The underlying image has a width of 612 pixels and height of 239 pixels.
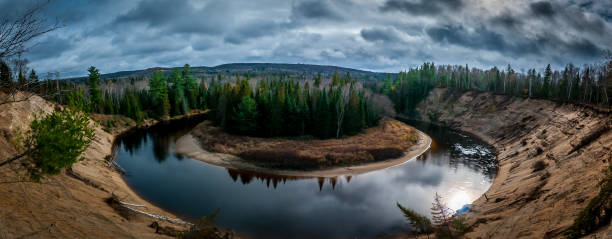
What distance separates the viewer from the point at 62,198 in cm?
1619

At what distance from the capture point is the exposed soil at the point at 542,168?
55.9ft

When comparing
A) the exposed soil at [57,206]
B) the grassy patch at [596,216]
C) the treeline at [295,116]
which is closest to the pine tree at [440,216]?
the grassy patch at [596,216]

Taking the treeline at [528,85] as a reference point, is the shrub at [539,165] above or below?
below

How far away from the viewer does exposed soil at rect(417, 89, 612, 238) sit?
17.0 metres

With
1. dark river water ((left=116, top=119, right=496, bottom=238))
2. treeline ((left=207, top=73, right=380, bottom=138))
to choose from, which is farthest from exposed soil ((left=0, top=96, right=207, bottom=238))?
treeline ((left=207, top=73, right=380, bottom=138))

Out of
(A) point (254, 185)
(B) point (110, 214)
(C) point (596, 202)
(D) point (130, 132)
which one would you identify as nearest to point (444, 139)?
(A) point (254, 185)

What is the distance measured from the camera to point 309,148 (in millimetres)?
42000

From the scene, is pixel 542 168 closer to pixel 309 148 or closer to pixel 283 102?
pixel 309 148

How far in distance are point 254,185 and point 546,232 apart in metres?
24.0

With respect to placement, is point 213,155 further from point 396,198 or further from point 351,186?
point 396,198

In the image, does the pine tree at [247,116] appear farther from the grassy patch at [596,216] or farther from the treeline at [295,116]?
the grassy patch at [596,216]

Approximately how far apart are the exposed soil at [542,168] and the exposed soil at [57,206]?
20527 mm

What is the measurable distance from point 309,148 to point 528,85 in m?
85.0

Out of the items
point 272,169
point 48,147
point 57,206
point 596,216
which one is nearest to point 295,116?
point 272,169
